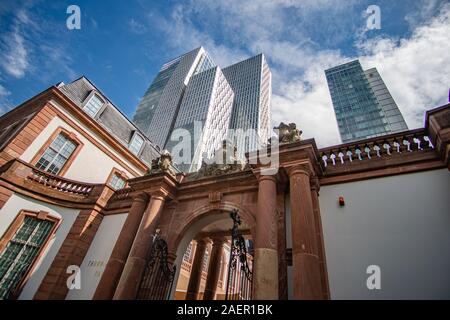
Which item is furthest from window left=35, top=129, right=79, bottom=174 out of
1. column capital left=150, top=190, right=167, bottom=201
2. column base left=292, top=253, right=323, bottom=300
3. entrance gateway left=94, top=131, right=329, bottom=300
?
column base left=292, top=253, right=323, bottom=300

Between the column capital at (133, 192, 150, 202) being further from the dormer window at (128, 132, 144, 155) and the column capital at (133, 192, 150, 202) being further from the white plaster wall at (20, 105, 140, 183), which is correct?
the dormer window at (128, 132, 144, 155)

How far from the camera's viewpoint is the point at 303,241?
16.8 ft

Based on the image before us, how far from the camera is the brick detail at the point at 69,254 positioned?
365 inches

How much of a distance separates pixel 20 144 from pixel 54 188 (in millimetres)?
2891

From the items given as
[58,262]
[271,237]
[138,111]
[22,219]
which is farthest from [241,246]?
[138,111]

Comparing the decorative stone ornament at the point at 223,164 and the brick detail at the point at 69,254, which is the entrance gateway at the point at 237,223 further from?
the brick detail at the point at 69,254

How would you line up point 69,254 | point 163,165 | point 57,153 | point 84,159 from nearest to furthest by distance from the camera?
point 163,165 → point 69,254 → point 57,153 → point 84,159

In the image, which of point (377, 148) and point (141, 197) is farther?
point (141, 197)

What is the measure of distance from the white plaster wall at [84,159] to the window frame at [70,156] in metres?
0.14

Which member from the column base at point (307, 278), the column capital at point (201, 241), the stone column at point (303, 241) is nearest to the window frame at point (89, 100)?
the column capital at point (201, 241)

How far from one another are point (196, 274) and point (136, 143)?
1273 centimetres

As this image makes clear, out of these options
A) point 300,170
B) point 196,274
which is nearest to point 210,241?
point 196,274

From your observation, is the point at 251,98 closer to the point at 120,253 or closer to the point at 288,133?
the point at 288,133
